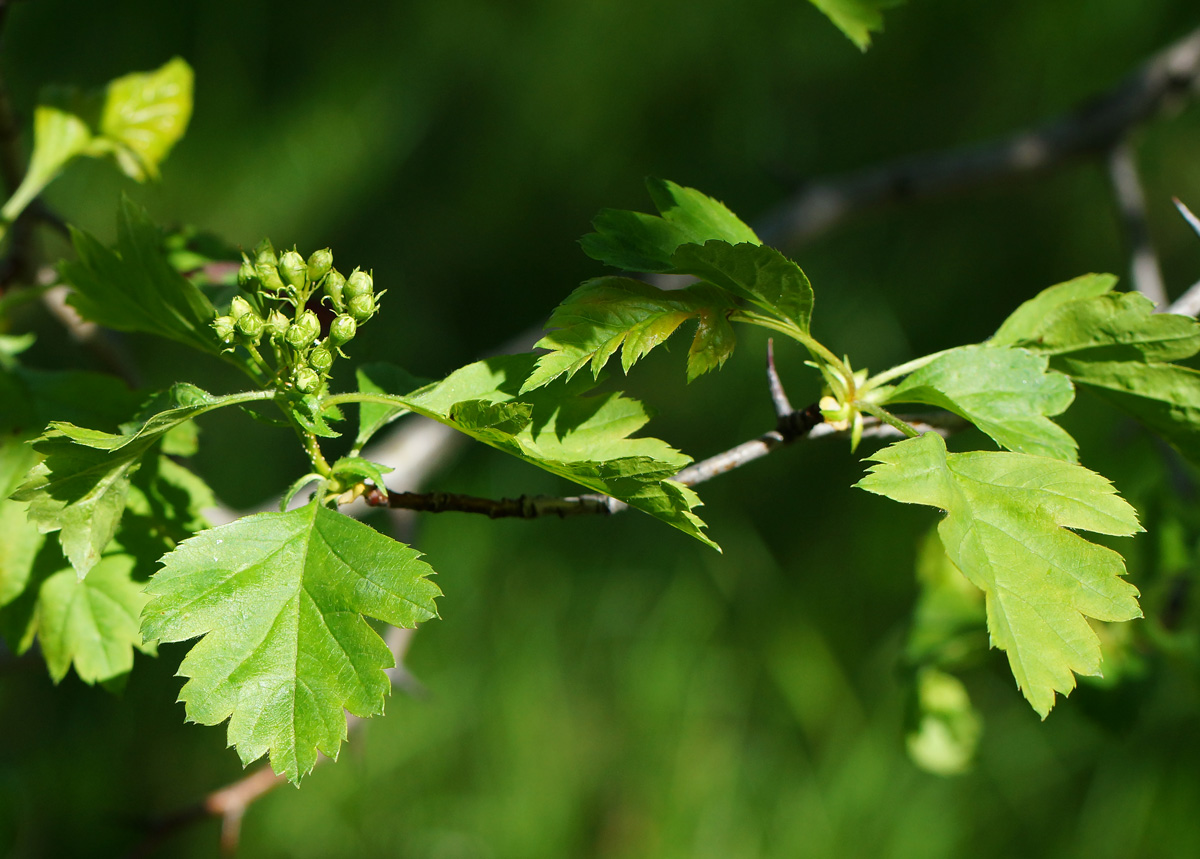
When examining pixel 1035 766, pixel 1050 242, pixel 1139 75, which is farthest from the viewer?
pixel 1050 242

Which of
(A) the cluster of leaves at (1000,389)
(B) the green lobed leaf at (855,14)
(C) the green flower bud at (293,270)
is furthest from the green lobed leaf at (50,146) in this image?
(B) the green lobed leaf at (855,14)

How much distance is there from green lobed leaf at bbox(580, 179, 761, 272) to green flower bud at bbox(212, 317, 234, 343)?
1.07ft

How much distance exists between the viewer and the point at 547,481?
10.0 feet

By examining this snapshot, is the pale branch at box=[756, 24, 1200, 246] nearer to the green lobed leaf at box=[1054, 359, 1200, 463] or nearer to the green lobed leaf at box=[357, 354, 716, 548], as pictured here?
the green lobed leaf at box=[1054, 359, 1200, 463]

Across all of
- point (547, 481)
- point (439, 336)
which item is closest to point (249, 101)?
point (439, 336)

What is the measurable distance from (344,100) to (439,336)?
0.93 m

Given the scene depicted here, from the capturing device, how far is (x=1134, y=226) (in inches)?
68.6

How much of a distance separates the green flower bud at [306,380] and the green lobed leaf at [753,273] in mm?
335

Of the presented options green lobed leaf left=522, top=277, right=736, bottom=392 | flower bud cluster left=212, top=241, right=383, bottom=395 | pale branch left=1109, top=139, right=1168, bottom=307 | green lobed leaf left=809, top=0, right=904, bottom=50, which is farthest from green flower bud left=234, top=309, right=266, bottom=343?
pale branch left=1109, top=139, right=1168, bottom=307

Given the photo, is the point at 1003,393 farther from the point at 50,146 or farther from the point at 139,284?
the point at 50,146

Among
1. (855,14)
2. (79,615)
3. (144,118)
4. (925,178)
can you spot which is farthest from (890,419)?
(925,178)

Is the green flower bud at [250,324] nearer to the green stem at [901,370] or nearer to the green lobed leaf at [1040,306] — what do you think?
the green stem at [901,370]

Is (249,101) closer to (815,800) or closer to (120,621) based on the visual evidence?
(120,621)

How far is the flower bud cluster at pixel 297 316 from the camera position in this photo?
2.57 ft
